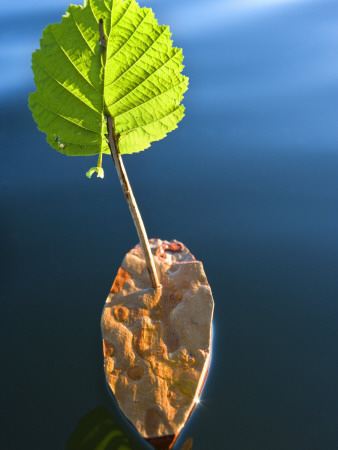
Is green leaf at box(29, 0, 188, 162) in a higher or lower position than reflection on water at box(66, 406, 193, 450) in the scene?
higher

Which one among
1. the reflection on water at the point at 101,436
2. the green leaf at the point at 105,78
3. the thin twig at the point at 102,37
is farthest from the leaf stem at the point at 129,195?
the reflection on water at the point at 101,436

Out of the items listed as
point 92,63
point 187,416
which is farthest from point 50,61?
point 187,416

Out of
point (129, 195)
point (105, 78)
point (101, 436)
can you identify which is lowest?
point (101, 436)

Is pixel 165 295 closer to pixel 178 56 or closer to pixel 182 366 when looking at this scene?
pixel 182 366

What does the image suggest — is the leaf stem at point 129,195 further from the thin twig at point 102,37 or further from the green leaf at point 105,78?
the thin twig at point 102,37

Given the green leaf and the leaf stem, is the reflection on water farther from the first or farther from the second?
the green leaf

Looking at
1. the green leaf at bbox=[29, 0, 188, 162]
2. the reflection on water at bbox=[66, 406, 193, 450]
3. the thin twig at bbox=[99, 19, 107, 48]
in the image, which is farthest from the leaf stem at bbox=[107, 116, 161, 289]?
the reflection on water at bbox=[66, 406, 193, 450]

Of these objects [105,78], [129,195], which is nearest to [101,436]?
[129,195]

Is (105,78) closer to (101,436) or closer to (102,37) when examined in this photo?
(102,37)
